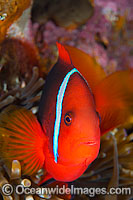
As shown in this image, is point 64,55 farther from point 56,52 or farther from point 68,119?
point 56,52

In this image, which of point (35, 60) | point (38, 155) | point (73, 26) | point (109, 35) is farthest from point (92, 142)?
point (109, 35)

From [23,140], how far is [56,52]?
1.52m

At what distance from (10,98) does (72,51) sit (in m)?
0.51

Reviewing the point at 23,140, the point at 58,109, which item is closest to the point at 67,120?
the point at 58,109

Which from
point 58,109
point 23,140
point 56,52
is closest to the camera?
Result: point 58,109

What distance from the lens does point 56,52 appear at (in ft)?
8.14

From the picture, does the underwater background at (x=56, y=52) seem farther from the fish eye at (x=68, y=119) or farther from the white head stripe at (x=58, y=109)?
the fish eye at (x=68, y=119)

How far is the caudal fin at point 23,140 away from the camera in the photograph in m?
1.14

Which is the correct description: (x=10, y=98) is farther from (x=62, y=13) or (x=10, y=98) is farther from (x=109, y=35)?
(x=109, y=35)

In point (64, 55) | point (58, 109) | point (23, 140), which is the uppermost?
point (64, 55)

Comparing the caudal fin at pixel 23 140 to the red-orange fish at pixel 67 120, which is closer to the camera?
the red-orange fish at pixel 67 120

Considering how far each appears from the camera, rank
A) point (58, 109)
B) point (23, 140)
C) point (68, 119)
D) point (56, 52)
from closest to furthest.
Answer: point (68, 119)
point (58, 109)
point (23, 140)
point (56, 52)

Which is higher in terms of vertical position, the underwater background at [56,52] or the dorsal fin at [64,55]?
the dorsal fin at [64,55]

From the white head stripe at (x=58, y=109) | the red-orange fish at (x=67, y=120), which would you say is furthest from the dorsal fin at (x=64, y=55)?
the white head stripe at (x=58, y=109)
